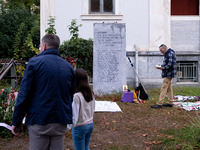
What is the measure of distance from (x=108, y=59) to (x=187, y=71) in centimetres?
503

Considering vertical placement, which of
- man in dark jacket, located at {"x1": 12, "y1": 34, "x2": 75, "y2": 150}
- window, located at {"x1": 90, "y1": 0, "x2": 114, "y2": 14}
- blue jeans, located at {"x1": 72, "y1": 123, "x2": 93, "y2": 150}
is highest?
window, located at {"x1": 90, "y1": 0, "x2": 114, "y2": 14}

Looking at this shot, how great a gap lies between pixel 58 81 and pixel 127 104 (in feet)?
17.7

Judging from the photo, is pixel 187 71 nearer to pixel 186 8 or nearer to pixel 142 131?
pixel 186 8

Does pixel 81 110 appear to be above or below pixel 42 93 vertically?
below

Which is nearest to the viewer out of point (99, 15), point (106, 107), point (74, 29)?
point (106, 107)

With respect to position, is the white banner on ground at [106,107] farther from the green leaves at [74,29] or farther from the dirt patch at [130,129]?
the green leaves at [74,29]

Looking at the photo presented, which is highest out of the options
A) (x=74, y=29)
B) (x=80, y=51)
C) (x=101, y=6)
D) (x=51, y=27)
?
(x=101, y=6)

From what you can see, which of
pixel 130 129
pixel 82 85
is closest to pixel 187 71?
pixel 130 129

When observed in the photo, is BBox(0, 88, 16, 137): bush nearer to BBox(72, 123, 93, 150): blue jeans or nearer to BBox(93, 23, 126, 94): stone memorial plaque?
BBox(72, 123, 93, 150): blue jeans

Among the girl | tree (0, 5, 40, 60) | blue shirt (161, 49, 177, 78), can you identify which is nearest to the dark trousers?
the girl

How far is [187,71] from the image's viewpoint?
11828 mm

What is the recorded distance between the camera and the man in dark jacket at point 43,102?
2432 mm

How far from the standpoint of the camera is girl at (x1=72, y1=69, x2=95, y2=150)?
304 cm

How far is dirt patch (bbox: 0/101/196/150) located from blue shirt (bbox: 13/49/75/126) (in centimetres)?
195
